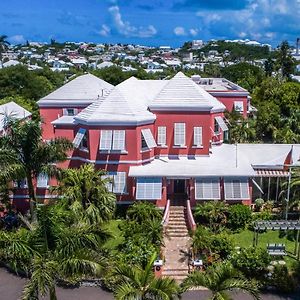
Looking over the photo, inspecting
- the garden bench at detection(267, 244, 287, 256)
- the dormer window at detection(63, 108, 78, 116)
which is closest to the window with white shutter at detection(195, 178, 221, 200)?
the garden bench at detection(267, 244, 287, 256)

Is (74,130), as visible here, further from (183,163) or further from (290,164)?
(290,164)

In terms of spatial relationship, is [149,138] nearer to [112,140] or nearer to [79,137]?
[112,140]

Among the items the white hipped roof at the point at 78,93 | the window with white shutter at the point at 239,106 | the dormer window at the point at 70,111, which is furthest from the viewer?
the window with white shutter at the point at 239,106

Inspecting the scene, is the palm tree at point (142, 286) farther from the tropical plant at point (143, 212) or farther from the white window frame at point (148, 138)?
the white window frame at point (148, 138)

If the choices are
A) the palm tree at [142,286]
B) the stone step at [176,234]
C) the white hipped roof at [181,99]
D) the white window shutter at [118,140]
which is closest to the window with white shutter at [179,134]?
the white hipped roof at [181,99]

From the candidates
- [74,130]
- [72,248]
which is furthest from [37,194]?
[72,248]

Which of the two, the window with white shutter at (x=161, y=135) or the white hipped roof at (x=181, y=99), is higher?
the white hipped roof at (x=181, y=99)

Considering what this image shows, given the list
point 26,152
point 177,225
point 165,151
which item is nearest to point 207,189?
point 177,225
